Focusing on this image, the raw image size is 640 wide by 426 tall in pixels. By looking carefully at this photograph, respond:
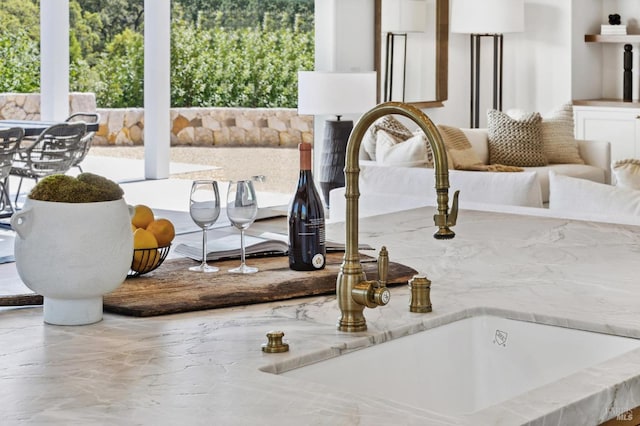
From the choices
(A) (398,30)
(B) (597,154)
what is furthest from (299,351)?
(A) (398,30)

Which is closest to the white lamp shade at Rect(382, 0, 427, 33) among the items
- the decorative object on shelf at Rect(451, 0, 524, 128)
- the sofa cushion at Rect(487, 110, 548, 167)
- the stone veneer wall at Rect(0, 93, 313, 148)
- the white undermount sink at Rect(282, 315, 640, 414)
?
the decorative object on shelf at Rect(451, 0, 524, 128)

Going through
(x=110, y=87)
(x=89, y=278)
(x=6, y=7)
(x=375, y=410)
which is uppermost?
(x=6, y=7)

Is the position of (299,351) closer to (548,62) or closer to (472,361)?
(472,361)

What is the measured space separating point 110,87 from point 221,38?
41.8 inches

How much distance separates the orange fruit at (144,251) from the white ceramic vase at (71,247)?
284mm

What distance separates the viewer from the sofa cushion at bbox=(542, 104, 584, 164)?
7777mm

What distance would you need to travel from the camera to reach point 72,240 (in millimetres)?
1601

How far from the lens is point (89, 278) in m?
1.62

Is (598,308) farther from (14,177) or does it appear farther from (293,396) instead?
(14,177)

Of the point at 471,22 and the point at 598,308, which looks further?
the point at 471,22

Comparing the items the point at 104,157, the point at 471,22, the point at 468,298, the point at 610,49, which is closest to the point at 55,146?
the point at 104,157

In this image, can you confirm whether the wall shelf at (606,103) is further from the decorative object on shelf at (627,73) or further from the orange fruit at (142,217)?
the orange fruit at (142,217)

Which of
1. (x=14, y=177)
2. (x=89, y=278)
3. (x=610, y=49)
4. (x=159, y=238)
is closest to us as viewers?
(x=89, y=278)

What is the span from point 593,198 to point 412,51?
16.7ft
